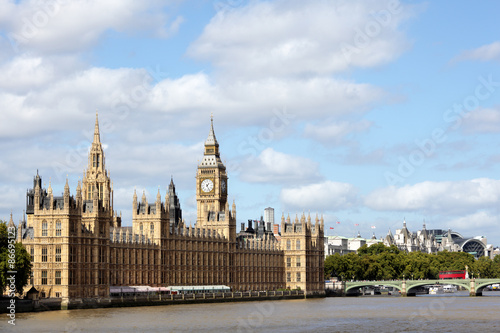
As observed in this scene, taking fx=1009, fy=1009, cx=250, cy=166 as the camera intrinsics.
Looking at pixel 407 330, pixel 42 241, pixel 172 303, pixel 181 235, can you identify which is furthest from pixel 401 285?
pixel 407 330

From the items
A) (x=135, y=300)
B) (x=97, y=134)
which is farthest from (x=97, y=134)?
(x=135, y=300)

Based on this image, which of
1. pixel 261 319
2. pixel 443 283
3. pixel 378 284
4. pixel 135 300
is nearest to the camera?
pixel 261 319

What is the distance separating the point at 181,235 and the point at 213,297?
45.7 ft

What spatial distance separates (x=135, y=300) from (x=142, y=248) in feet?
57.4

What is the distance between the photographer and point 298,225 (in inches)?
7721

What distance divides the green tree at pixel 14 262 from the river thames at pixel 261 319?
4.27 meters

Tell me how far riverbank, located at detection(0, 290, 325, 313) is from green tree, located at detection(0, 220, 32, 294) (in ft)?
7.53

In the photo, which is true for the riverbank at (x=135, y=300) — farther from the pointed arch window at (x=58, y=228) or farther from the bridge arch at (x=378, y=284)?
the bridge arch at (x=378, y=284)

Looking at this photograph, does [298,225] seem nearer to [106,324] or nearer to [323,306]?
[323,306]

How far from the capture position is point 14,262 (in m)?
112

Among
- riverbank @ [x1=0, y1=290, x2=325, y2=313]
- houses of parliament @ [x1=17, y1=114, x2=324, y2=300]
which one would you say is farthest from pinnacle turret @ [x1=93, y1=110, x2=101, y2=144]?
riverbank @ [x1=0, y1=290, x2=325, y2=313]

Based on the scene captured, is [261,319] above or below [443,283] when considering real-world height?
below

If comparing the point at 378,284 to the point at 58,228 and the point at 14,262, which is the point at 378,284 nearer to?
the point at 58,228

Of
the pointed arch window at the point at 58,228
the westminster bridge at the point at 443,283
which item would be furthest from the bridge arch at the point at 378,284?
the pointed arch window at the point at 58,228
